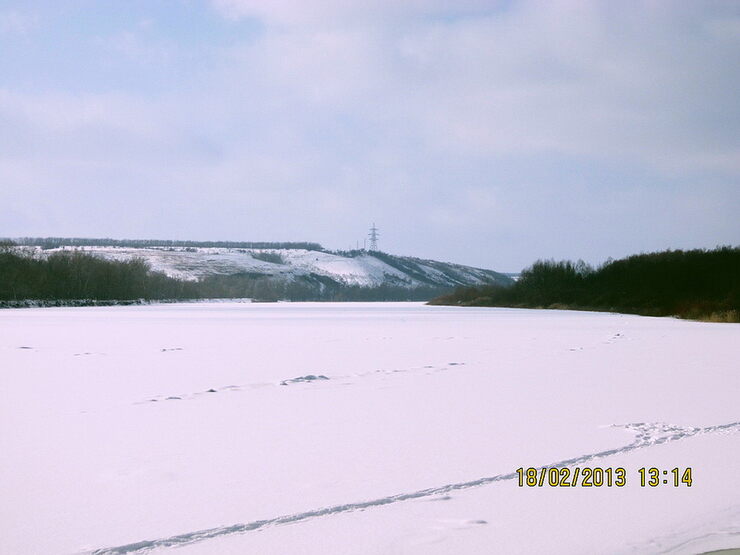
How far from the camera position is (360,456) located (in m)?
5.07

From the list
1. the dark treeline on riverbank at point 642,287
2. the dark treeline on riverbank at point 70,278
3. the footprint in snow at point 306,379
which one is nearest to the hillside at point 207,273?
the dark treeline on riverbank at point 70,278

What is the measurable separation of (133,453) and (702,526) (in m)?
3.50

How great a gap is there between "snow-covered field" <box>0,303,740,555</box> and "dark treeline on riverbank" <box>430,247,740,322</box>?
20.6 metres

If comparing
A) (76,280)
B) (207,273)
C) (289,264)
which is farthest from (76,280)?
(289,264)

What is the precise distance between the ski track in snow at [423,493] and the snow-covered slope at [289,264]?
444ft

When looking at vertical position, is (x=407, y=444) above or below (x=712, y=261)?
below

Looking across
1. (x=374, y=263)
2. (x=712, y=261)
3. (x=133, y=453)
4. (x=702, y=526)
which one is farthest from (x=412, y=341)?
(x=374, y=263)

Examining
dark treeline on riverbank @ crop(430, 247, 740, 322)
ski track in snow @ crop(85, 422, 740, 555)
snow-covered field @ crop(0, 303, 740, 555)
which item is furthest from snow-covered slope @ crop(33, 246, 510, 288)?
ski track in snow @ crop(85, 422, 740, 555)

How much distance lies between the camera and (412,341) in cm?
1606

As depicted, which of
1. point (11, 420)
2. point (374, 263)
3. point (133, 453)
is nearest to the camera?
point (133, 453)

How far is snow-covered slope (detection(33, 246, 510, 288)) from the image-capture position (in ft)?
508

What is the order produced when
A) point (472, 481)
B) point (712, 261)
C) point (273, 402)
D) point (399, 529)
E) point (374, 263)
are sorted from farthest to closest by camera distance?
point (374, 263) < point (712, 261) < point (273, 402) < point (472, 481) < point (399, 529)

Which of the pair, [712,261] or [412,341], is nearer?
[412,341]

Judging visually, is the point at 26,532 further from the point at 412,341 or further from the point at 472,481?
the point at 412,341
